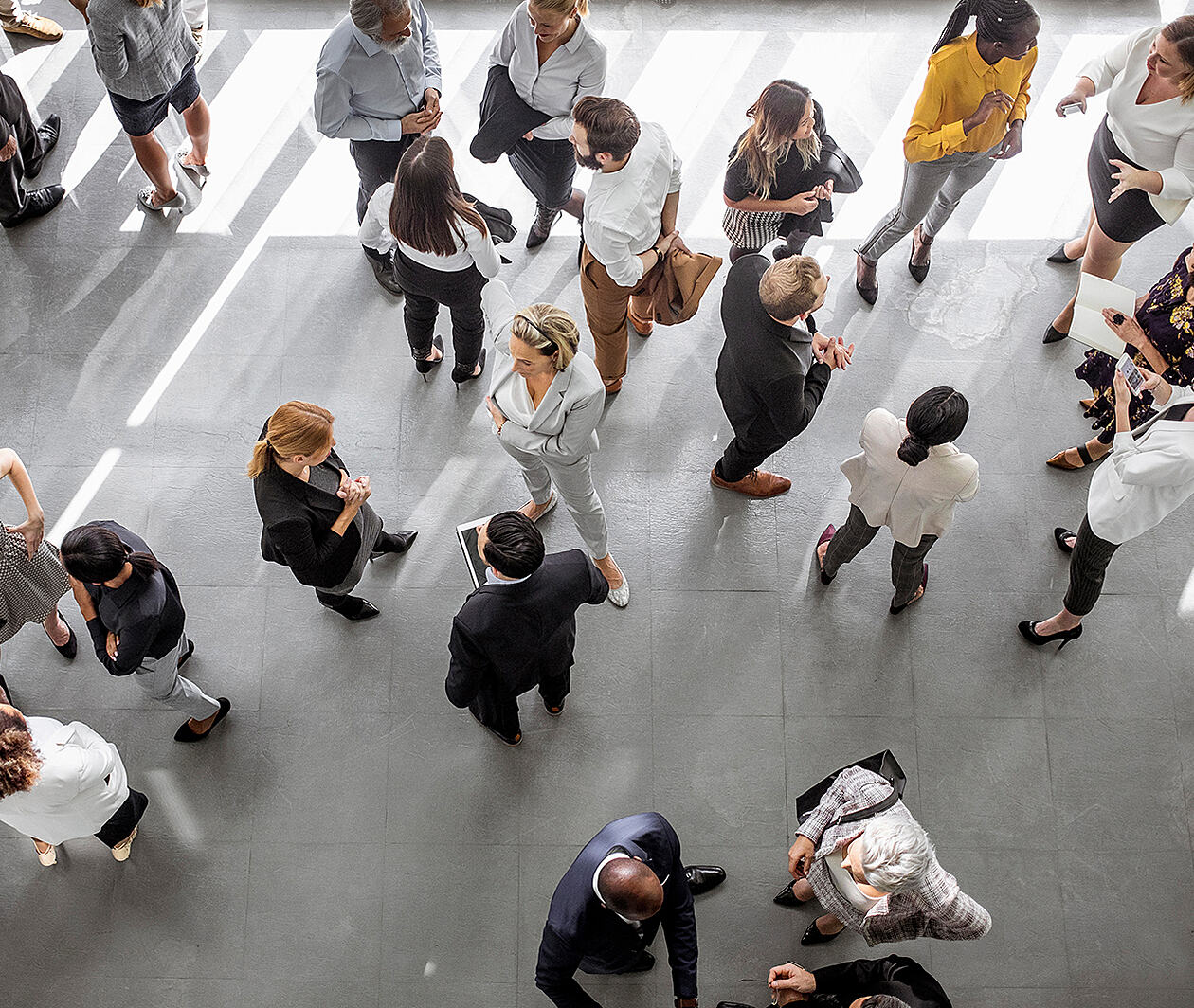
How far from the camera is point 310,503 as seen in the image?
3.72 metres

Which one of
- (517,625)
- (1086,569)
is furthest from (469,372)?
(1086,569)

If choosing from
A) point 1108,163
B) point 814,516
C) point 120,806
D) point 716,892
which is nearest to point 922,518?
point 814,516

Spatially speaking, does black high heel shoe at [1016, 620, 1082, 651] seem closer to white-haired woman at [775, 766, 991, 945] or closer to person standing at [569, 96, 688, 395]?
white-haired woman at [775, 766, 991, 945]

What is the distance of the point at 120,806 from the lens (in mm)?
4043

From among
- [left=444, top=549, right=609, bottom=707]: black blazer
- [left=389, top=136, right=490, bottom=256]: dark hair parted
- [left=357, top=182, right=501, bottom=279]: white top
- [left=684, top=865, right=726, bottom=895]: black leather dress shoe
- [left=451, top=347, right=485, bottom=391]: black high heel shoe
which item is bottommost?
[left=684, top=865, right=726, bottom=895]: black leather dress shoe

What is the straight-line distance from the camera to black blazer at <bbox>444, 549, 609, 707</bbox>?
11.4ft

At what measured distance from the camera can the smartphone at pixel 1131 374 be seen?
405 centimetres

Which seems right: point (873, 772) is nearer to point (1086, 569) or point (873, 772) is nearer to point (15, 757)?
point (1086, 569)

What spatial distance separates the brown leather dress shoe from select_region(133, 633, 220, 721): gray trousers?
250cm

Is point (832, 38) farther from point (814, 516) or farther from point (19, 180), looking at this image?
point (19, 180)

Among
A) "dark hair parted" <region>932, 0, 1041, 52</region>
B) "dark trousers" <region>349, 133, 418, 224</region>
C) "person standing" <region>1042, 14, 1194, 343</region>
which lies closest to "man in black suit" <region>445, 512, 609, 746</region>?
"dark trousers" <region>349, 133, 418, 224</region>

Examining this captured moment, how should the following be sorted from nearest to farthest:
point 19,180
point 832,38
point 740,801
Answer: point 740,801 < point 19,180 < point 832,38

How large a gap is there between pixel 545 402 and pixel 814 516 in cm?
173

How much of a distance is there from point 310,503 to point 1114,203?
385cm
